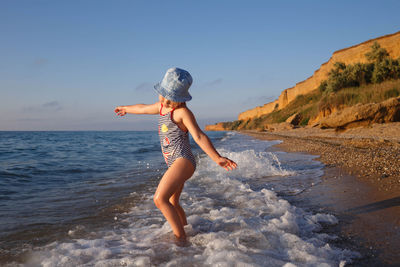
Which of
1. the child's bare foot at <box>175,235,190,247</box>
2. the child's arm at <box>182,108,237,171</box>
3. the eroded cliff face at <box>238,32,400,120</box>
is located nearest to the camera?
the child's arm at <box>182,108,237,171</box>

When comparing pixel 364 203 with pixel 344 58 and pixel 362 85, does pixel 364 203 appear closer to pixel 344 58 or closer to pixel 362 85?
pixel 362 85

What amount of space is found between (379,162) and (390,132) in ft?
27.6

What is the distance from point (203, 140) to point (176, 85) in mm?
587

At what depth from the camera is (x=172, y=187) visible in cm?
263

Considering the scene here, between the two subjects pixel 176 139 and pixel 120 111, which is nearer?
pixel 176 139

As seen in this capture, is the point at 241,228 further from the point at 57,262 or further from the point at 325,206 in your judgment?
the point at 57,262

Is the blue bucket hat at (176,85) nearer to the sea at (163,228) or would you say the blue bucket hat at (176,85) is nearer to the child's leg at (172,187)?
the child's leg at (172,187)

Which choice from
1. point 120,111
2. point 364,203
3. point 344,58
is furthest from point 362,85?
point 120,111

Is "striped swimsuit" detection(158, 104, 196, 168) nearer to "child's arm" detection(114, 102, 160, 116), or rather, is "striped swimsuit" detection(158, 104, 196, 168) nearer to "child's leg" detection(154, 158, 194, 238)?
"child's leg" detection(154, 158, 194, 238)

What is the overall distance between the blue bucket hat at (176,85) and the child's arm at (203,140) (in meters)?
0.15

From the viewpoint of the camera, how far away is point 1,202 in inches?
190

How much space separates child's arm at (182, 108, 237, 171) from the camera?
2543mm

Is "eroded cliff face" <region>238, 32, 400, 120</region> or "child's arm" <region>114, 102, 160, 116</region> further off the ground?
"eroded cliff face" <region>238, 32, 400, 120</region>

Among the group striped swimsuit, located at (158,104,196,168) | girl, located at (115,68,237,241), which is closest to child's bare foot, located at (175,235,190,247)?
girl, located at (115,68,237,241)
